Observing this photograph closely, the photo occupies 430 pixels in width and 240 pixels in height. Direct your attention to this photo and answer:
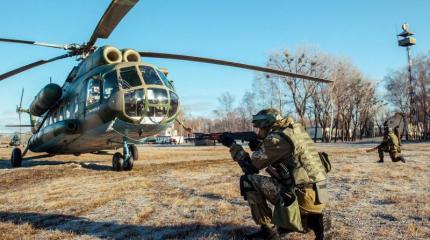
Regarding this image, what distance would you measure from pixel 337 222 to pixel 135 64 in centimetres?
780

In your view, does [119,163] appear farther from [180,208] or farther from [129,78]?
[180,208]

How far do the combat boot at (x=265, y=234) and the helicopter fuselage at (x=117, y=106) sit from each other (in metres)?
6.82

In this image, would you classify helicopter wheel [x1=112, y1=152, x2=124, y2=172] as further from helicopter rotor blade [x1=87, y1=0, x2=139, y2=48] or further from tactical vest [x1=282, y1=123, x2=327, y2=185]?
tactical vest [x1=282, y1=123, x2=327, y2=185]

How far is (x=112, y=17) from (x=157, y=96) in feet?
7.68

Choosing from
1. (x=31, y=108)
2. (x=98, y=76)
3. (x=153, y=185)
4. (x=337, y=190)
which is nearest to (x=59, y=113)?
(x=31, y=108)

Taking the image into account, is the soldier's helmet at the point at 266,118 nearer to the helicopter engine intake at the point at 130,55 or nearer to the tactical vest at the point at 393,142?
the helicopter engine intake at the point at 130,55

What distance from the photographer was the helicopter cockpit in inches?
418

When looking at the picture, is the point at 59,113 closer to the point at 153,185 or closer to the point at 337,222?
the point at 153,185

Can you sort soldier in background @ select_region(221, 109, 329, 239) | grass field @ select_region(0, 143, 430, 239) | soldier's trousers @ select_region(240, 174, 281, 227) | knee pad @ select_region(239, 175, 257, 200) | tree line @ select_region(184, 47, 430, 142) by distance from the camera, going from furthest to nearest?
tree line @ select_region(184, 47, 430, 142)
grass field @ select_region(0, 143, 430, 239)
knee pad @ select_region(239, 175, 257, 200)
soldier's trousers @ select_region(240, 174, 281, 227)
soldier in background @ select_region(221, 109, 329, 239)

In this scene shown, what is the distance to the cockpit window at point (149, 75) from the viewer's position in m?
10.9

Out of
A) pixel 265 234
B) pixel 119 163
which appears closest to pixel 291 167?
pixel 265 234

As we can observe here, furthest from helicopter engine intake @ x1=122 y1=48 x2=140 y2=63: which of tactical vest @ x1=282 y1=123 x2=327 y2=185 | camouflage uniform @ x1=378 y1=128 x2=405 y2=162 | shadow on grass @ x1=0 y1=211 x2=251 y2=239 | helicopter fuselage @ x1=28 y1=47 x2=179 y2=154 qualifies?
tactical vest @ x1=282 y1=123 x2=327 y2=185

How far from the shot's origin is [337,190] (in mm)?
7410

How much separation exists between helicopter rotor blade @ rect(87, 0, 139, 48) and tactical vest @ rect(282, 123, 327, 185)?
217 inches
